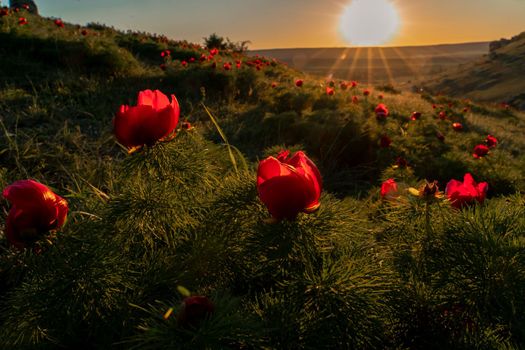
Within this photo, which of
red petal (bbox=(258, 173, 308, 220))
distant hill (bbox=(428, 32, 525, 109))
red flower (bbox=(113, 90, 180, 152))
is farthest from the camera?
distant hill (bbox=(428, 32, 525, 109))

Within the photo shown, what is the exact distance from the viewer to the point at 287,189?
942 millimetres

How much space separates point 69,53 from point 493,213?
648cm

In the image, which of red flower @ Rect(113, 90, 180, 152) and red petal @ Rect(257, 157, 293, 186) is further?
red flower @ Rect(113, 90, 180, 152)

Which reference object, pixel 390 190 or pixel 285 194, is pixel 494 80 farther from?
pixel 285 194

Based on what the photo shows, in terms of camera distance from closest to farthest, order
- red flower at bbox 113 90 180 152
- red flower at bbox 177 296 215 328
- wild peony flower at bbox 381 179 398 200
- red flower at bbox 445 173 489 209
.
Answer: red flower at bbox 177 296 215 328
red flower at bbox 113 90 180 152
red flower at bbox 445 173 489 209
wild peony flower at bbox 381 179 398 200

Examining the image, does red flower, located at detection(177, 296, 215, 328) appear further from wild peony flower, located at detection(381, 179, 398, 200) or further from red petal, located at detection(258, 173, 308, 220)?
wild peony flower, located at detection(381, 179, 398, 200)

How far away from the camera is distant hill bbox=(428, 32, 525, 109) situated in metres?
24.0

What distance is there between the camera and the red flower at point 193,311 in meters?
0.78

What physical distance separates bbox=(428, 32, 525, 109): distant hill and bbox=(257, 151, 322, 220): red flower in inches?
962

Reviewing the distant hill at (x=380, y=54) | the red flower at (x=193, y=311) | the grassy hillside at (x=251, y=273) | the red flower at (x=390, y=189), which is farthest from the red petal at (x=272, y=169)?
the distant hill at (x=380, y=54)

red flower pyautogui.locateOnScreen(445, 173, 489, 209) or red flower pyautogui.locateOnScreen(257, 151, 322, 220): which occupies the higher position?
red flower pyautogui.locateOnScreen(257, 151, 322, 220)

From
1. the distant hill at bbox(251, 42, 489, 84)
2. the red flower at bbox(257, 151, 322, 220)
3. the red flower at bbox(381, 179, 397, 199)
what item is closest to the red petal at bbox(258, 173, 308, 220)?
the red flower at bbox(257, 151, 322, 220)

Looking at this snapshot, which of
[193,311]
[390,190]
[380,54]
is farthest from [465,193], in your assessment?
[380,54]

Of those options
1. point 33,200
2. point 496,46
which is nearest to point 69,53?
point 33,200
